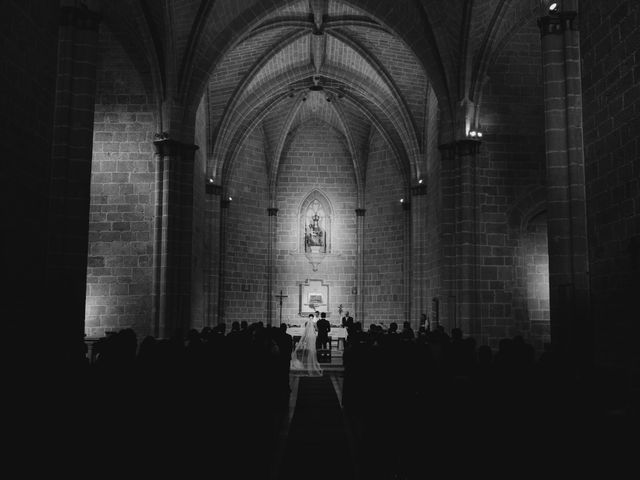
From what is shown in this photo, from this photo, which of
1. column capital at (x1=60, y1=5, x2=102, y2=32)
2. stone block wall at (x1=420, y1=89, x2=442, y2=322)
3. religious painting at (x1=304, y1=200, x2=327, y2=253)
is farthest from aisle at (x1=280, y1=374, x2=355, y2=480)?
religious painting at (x1=304, y1=200, x2=327, y2=253)

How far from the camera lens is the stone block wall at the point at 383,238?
2939 cm

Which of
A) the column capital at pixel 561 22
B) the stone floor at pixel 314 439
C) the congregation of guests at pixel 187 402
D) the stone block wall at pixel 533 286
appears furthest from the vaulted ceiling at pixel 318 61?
the congregation of guests at pixel 187 402

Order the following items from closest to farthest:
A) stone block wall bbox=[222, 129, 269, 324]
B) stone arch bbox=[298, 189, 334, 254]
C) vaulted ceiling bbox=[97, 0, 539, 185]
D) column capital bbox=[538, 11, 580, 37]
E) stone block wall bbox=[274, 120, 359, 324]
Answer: column capital bbox=[538, 11, 580, 37], vaulted ceiling bbox=[97, 0, 539, 185], stone block wall bbox=[222, 129, 269, 324], stone block wall bbox=[274, 120, 359, 324], stone arch bbox=[298, 189, 334, 254]

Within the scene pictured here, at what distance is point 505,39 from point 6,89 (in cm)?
1430

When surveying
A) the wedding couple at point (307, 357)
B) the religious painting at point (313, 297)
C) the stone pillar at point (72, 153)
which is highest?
the stone pillar at point (72, 153)

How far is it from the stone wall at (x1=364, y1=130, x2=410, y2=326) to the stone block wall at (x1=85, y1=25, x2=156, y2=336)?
45.0 ft

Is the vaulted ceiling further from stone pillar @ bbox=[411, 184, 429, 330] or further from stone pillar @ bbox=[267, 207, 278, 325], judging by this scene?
stone pillar @ bbox=[267, 207, 278, 325]

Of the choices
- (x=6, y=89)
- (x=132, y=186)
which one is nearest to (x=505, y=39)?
(x=132, y=186)

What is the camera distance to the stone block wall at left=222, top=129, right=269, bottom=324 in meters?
29.2

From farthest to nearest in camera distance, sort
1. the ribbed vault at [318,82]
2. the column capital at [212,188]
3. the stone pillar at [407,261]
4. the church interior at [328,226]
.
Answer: the stone pillar at [407,261] < the column capital at [212,188] < the ribbed vault at [318,82] < the church interior at [328,226]

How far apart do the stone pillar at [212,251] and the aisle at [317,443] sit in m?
13.2

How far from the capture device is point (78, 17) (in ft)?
36.9

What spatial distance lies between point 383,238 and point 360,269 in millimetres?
1803

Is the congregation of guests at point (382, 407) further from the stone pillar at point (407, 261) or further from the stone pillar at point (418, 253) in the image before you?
the stone pillar at point (407, 261)
